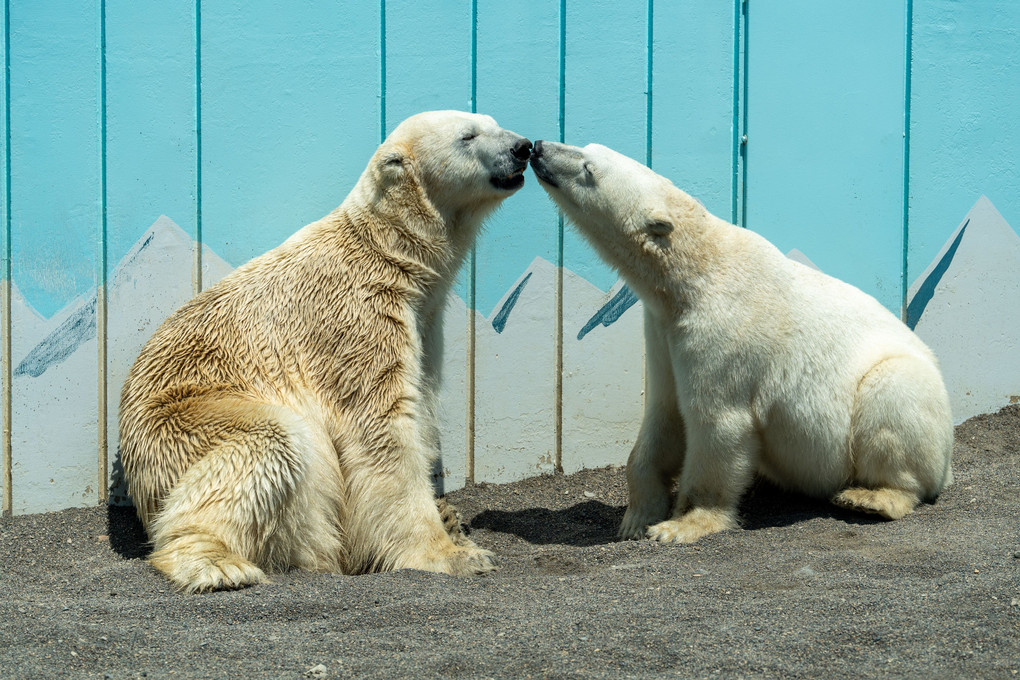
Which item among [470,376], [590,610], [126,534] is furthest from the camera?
[470,376]

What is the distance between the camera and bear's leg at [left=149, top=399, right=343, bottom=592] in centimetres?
354

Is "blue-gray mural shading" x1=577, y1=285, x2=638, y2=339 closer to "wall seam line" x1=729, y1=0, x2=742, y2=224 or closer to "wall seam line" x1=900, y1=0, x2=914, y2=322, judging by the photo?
"wall seam line" x1=729, y1=0, x2=742, y2=224

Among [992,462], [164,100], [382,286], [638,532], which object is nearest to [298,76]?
[164,100]

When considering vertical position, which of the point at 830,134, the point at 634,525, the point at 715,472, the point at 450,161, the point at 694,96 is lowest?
the point at 634,525

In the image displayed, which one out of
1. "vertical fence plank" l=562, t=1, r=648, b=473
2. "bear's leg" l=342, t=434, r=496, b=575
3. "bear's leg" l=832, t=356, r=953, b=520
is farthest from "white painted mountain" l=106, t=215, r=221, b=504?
"bear's leg" l=832, t=356, r=953, b=520

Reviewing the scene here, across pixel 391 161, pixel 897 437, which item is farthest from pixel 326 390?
pixel 897 437

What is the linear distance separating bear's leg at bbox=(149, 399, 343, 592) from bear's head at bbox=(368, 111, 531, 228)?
108 cm

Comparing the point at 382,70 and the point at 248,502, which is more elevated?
the point at 382,70

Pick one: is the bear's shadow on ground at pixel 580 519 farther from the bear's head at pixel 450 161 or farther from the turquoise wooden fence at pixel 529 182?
the bear's head at pixel 450 161

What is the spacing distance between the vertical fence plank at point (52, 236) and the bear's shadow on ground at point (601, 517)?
2001mm

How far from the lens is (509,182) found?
426 centimetres

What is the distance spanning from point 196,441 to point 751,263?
2.35 metres

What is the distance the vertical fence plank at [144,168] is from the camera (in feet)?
15.4

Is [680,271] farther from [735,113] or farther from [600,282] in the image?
[735,113]
